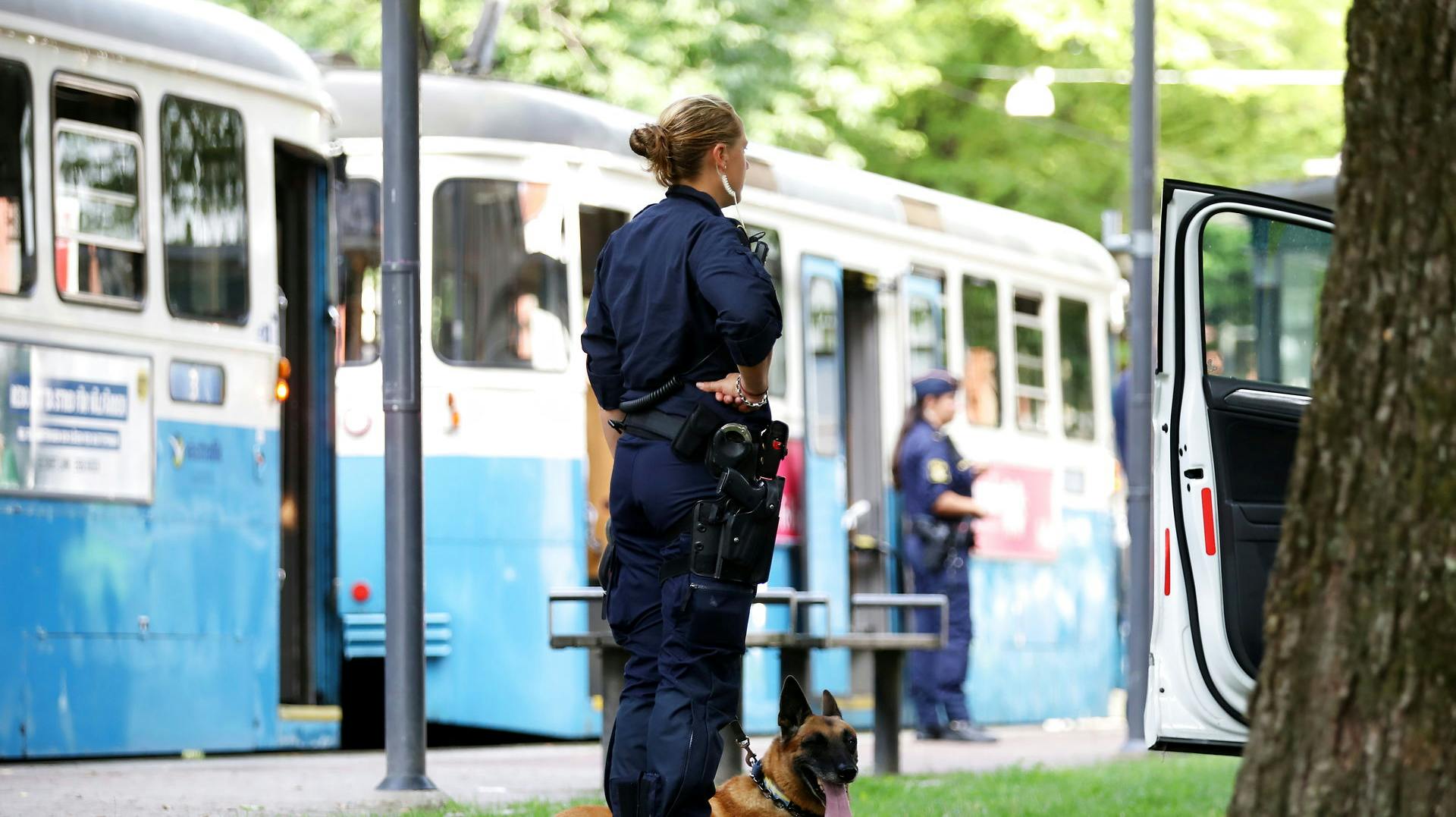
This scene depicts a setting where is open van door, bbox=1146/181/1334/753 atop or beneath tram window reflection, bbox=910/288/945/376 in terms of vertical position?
beneath

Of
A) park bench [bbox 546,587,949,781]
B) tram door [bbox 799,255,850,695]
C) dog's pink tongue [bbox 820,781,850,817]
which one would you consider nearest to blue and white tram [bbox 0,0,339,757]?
park bench [bbox 546,587,949,781]

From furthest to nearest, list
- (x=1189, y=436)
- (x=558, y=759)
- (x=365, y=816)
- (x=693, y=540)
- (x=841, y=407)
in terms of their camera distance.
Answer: (x=841, y=407) < (x=558, y=759) < (x=365, y=816) < (x=1189, y=436) < (x=693, y=540)

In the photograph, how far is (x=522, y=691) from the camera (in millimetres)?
11336

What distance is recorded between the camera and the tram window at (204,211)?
31.5ft

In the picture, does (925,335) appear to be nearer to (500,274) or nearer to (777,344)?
(777,344)

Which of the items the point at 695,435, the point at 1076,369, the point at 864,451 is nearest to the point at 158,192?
the point at 695,435

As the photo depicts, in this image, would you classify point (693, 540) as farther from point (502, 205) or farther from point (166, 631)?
point (502, 205)

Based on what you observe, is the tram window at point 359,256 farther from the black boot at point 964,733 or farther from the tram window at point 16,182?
the black boot at point 964,733

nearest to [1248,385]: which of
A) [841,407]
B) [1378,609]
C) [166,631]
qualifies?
[1378,609]

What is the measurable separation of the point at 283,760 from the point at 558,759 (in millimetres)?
1423

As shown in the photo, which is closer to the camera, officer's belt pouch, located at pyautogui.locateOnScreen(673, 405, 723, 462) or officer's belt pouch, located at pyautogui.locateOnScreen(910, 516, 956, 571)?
officer's belt pouch, located at pyautogui.locateOnScreen(673, 405, 723, 462)

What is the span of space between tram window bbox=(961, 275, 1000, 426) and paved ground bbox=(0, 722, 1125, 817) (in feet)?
11.2

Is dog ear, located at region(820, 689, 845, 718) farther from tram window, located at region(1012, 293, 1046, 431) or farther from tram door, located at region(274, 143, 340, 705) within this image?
tram window, located at region(1012, 293, 1046, 431)

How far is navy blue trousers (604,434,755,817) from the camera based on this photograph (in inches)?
199
